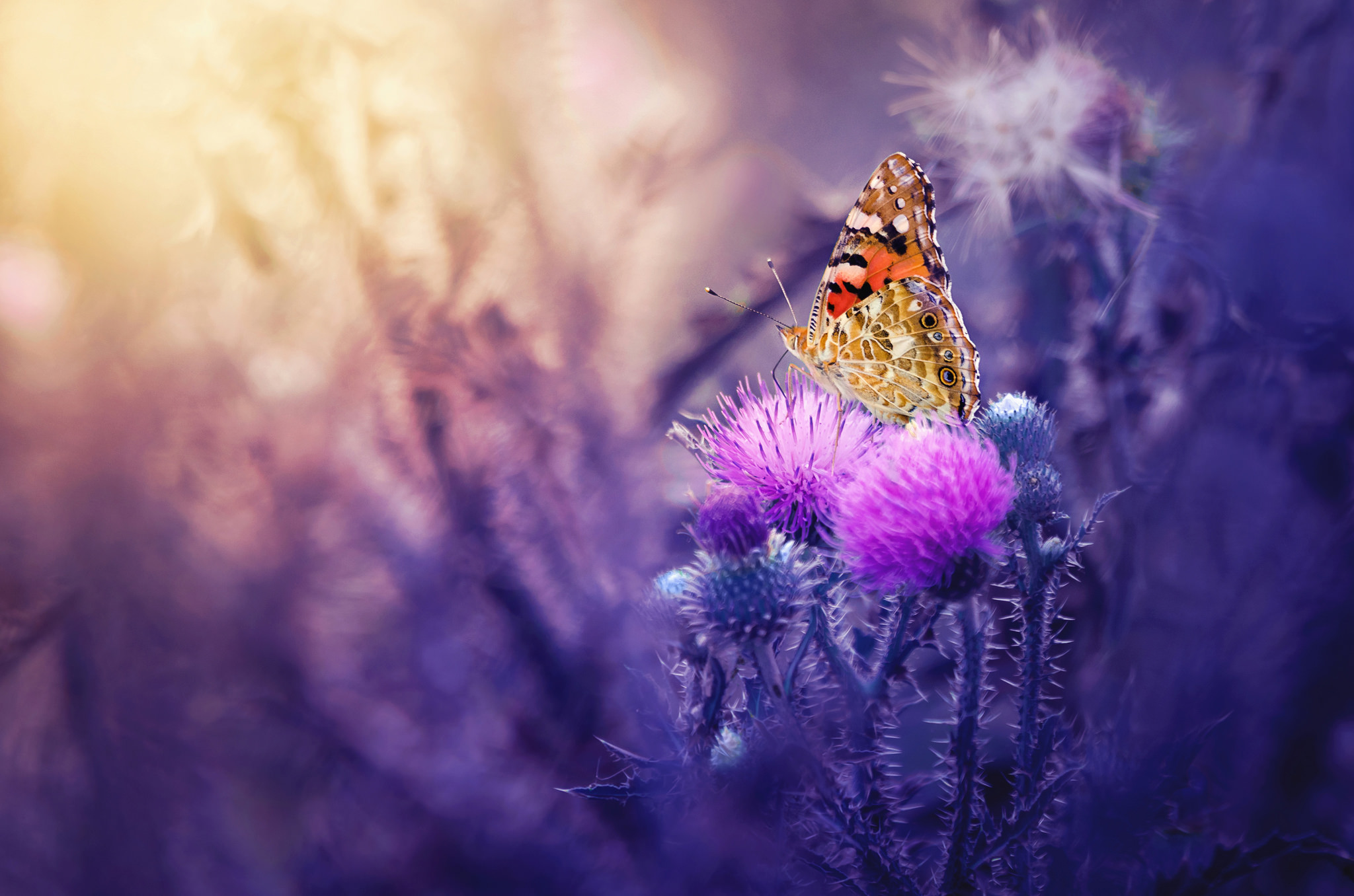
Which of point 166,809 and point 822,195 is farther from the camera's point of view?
point 822,195

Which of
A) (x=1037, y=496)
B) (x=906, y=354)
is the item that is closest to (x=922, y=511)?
(x=1037, y=496)

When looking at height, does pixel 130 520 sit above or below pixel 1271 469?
below

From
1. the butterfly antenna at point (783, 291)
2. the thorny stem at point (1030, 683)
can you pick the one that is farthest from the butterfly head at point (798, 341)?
the thorny stem at point (1030, 683)

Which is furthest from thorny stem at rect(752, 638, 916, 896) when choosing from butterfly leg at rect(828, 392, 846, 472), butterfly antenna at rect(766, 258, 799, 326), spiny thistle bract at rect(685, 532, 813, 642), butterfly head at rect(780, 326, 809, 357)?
butterfly antenna at rect(766, 258, 799, 326)

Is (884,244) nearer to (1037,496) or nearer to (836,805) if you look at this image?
(1037,496)

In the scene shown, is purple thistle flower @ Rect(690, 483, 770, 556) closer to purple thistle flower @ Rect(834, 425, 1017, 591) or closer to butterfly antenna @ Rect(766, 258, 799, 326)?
purple thistle flower @ Rect(834, 425, 1017, 591)

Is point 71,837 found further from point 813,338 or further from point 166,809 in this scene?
point 813,338

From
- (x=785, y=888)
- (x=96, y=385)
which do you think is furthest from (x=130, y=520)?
(x=785, y=888)
